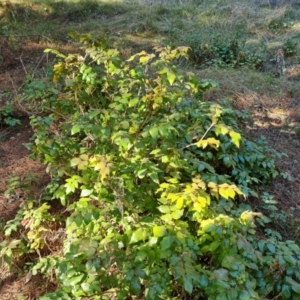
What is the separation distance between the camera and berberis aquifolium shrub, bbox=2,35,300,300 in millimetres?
1880

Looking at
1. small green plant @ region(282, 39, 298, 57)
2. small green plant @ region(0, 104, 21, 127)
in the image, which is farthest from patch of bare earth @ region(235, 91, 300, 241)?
small green plant @ region(0, 104, 21, 127)

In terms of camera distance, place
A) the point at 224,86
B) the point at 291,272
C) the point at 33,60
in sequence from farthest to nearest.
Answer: the point at 33,60 → the point at 224,86 → the point at 291,272

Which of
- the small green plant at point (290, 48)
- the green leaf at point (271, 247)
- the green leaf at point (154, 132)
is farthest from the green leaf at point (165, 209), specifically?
the small green plant at point (290, 48)

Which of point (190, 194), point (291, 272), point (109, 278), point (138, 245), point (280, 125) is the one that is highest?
point (190, 194)

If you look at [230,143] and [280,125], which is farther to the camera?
[280,125]

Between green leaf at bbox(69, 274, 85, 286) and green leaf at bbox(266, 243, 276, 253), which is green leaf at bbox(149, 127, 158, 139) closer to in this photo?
green leaf at bbox(69, 274, 85, 286)

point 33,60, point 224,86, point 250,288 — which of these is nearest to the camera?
point 250,288

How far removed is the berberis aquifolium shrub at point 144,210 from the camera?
1.88 m

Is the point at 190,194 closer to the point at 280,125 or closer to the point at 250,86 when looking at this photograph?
the point at 280,125

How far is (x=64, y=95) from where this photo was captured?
2.97m

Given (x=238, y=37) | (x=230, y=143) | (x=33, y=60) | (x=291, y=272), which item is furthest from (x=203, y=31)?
(x=291, y=272)

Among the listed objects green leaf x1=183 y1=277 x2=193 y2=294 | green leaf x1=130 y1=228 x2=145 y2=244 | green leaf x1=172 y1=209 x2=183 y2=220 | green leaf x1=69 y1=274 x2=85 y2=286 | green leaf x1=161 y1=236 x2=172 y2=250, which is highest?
green leaf x1=161 y1=236 x2=172 y2=250

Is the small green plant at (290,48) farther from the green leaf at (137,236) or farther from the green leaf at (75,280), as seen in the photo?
the green leaf at (75,280)

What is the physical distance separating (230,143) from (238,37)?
4230 millimetres
